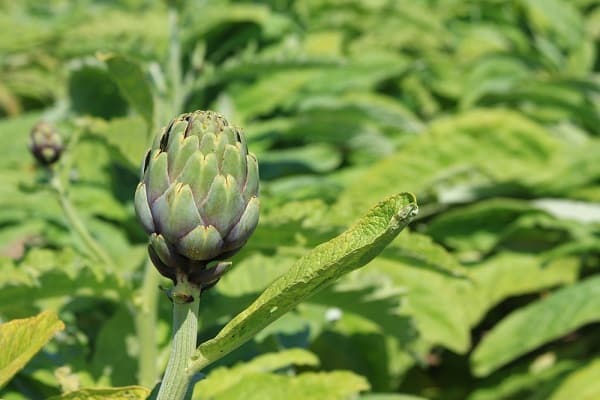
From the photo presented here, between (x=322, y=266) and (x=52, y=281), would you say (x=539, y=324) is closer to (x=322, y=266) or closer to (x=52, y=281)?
(x=52, y=281)

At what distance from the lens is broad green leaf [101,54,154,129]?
4.01ft

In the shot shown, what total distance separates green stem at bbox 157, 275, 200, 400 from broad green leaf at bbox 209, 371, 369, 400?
1.13 ft

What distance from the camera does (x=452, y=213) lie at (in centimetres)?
193

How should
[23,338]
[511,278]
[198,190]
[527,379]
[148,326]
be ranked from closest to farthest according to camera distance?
[198,190], [23,338], [148,326], [527,379], [511,278]

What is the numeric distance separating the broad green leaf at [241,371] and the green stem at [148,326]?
0.06 metres

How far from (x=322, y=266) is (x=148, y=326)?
21.2 inches

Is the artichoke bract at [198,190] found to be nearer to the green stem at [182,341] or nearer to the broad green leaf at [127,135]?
the green stem at [182,341]

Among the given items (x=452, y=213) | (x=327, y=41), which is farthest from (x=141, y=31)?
(x=452, y=213)

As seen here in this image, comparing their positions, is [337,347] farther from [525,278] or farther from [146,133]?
[146,133]

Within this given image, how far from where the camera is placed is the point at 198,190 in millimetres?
719

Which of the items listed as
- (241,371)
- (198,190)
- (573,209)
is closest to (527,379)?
(573,209)

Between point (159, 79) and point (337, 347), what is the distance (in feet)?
1.77

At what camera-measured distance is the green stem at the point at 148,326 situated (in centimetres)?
123

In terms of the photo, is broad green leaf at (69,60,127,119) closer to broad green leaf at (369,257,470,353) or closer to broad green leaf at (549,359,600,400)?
broad green leaf at (369,257,470,353)
